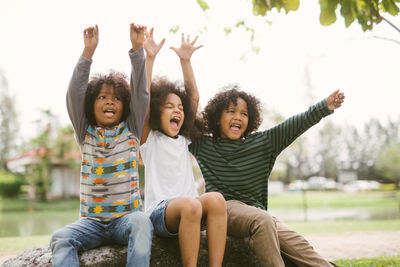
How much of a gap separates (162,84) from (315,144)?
5125 centimetres

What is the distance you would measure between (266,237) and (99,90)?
1.49 meters

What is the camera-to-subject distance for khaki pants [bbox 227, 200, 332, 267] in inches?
89.7

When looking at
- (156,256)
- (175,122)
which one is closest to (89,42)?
(175,122)

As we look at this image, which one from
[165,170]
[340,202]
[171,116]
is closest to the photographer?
[165,170]

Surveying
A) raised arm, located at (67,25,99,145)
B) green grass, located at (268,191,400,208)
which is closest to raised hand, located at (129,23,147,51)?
raised arm, located at (67,25,99,145)

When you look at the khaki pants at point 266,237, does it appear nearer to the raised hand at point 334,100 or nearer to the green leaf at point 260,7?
the raised hand at point 334,100

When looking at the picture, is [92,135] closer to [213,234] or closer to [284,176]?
[213,234]

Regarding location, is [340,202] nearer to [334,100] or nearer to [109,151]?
[334,100]

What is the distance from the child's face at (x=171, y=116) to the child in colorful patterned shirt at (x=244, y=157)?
0.70 feet

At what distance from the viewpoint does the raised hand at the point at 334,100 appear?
2.81 metres

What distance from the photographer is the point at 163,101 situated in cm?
288

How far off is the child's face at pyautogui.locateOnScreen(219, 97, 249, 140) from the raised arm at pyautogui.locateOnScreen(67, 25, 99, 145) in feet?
3.56

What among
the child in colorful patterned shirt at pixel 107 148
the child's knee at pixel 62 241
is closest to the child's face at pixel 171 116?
the child in colorful patterned shirt at pixel 107 148

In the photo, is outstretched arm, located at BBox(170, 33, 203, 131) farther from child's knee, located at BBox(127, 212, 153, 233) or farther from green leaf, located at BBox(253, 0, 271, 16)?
child's knee, located at BBox(127, 212, 153, 233)
